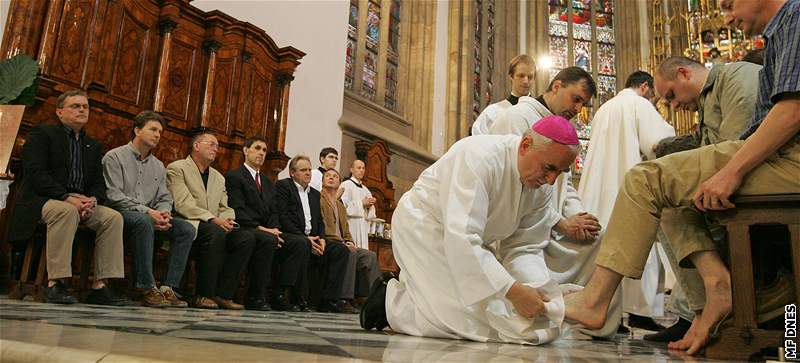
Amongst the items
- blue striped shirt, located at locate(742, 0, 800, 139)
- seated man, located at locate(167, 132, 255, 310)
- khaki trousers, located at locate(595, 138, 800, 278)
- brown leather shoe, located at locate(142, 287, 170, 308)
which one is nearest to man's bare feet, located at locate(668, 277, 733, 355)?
khaki trousers, located at locate(595, 138, 800, 278)

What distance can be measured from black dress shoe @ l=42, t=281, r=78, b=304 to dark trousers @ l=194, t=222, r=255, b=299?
109cm

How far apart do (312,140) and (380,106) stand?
3.31 meters

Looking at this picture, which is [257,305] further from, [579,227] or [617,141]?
[617,141]

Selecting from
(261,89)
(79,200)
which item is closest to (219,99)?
(261,89)

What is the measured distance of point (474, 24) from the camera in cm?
1530

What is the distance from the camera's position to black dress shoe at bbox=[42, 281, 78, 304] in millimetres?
3842

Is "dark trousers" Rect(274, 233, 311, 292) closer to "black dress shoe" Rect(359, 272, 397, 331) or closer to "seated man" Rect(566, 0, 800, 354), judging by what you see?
"black dress shoe" Rect(359, 272, 397, 331)

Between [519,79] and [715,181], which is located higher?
[519,79]

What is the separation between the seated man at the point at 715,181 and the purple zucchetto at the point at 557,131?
27cm

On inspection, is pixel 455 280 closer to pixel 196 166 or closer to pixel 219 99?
pixel 196 166

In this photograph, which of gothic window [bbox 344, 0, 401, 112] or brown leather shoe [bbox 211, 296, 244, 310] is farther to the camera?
gothic window [bbox 344, 0, 401, 112]

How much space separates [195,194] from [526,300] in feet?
12.7

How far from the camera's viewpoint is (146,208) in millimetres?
4680

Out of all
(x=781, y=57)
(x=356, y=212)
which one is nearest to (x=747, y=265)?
(x=781, y=57)
